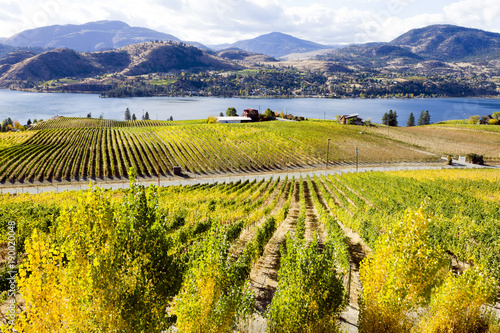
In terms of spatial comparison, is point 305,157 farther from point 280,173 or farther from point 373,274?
point 373,274

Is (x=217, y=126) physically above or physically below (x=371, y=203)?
above

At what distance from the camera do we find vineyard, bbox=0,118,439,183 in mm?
71438

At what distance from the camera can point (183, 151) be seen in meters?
89.7

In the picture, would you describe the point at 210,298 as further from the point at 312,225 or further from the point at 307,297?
the point at 312,225

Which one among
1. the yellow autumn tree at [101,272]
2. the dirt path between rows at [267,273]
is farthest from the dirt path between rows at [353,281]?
the yellow autumn tree at [101,272]

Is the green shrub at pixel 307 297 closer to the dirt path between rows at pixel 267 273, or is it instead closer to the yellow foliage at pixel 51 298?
the dirt path between rows at pixel 267 273

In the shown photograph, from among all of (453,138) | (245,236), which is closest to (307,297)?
(245,236)

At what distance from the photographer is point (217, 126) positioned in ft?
400

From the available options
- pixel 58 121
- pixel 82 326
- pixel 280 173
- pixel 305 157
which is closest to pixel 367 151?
pixel 305 157

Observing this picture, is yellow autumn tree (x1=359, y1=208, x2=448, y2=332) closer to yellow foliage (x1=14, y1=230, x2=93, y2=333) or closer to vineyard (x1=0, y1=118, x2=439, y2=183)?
yellow foliage (x1=14, y1=230, x2=93, y2=333)

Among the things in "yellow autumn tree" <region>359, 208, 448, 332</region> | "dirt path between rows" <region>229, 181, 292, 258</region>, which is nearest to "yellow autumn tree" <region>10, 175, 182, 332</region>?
"yellow autumn tree" <region>359, 208, 448, 332</region>

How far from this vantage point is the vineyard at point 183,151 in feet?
234

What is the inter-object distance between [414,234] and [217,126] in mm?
112570

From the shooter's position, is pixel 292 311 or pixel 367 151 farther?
pixel 367 151
